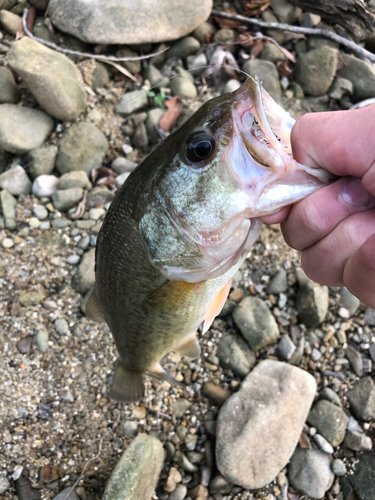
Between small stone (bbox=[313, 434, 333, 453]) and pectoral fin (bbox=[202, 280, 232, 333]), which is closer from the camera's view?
pectoral fin (bbox=[202, 280, 232, 333])

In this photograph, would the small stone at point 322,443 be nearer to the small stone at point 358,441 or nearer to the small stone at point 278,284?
the small stone at point 358,441

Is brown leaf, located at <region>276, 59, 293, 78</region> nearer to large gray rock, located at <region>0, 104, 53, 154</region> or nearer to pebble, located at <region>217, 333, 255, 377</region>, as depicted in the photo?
large gray rock, located at <region>0, 104, 53, 154</region>

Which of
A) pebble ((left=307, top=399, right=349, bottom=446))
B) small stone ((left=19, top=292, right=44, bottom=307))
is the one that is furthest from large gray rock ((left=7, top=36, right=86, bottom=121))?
pebble ((left=307, top=399, right=349, bottom=446))

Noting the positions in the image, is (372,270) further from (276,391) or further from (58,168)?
(58,168)

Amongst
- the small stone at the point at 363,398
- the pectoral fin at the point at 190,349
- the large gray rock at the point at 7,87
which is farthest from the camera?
the large gray rock at the point at 7,87

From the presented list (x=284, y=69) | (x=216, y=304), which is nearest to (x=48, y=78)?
(x=284, y=69)

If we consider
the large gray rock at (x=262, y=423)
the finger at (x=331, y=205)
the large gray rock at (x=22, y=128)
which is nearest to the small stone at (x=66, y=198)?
the large gray rock at (x=22, y=128)
